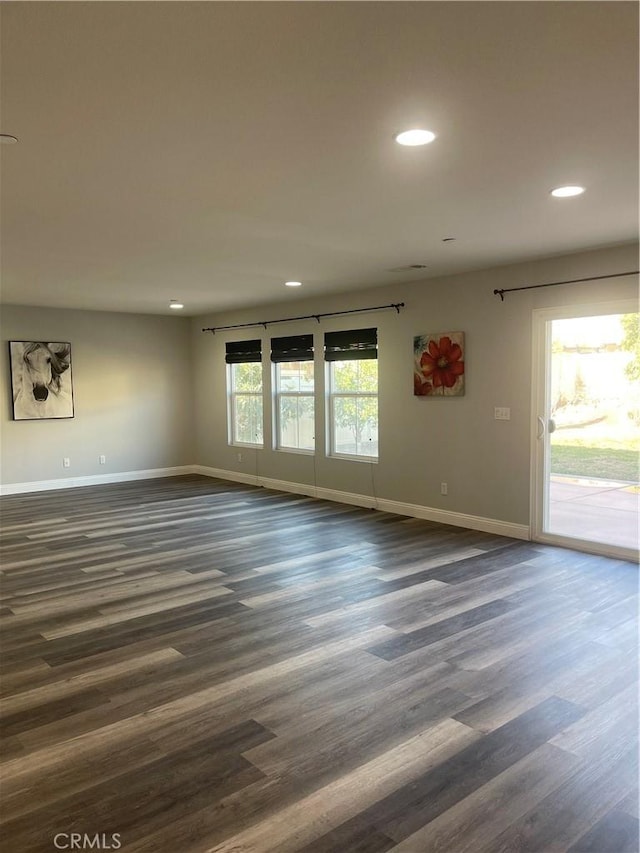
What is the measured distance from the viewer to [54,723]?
2547 millimetres

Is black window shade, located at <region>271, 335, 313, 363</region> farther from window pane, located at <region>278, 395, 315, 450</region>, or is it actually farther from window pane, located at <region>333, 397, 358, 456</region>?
window pane, located at <region>333, 397, 358, 456</region>

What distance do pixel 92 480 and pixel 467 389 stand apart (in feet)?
18.1

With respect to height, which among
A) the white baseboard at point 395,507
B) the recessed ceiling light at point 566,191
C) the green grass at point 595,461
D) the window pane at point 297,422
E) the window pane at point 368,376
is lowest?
the white baseboard at point 395,507

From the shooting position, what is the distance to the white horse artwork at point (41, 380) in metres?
7.86

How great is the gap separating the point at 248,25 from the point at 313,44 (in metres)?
0.21

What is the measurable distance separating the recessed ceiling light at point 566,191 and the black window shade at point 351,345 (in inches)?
133

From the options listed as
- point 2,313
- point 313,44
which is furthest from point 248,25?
point 2,313

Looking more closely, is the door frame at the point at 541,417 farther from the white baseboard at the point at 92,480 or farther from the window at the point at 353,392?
the white baseboard at the point at 92,480

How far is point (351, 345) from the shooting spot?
22.8 ft

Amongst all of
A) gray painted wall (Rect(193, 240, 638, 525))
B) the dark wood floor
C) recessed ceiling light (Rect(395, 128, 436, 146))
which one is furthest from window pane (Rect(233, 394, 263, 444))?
recessed ceiling light (Rect(395, 128, 436, 146))

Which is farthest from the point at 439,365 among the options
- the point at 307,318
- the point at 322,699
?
the point at 322,699

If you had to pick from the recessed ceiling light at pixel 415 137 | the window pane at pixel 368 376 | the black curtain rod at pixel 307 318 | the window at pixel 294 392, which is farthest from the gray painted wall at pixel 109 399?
the recessed ceiling light at pixel 415 137

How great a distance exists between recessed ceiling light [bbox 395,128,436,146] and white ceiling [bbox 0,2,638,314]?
0.05m

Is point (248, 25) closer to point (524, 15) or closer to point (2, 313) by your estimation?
point (524, 15)
